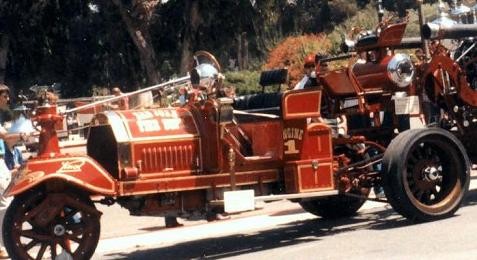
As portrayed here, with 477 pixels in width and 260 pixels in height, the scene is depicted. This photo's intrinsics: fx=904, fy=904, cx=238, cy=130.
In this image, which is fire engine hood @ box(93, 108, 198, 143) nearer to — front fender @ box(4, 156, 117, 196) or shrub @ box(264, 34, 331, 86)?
front fender @ box(4, 156, 117, 196)

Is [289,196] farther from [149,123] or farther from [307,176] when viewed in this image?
[149,123]

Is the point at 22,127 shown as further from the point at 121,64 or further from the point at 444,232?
the point at 121,64

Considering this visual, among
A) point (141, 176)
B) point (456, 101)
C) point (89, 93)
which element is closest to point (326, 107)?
point (456, 101)

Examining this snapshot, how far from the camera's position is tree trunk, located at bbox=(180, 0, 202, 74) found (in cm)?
2678

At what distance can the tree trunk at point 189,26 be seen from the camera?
26.8 meters

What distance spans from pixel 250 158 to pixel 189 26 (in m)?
18.5

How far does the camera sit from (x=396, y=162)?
30.1 feet

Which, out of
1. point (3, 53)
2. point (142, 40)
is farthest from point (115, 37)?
point (3, 53)

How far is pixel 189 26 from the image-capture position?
27.0m

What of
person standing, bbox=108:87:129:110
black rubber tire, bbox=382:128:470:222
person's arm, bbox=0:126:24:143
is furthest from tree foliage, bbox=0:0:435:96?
black rubber tire, bbox=382:128:470:222

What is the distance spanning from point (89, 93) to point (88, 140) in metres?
24.1

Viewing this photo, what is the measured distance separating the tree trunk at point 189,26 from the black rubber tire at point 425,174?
1738 cm

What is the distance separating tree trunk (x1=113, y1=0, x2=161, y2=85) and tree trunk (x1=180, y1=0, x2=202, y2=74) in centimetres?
91

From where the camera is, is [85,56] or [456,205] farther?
[85,56]
